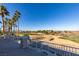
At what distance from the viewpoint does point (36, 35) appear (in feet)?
10.9

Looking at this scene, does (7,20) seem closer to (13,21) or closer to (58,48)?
(13,21)

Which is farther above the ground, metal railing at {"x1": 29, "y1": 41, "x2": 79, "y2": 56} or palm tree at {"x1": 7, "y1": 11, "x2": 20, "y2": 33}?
palm tree at {"x1": 7, "y1": 11, "x2": 20, "y2": 33}

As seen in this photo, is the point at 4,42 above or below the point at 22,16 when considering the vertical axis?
below

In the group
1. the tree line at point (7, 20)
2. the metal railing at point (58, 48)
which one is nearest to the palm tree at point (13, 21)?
the tree line at point (7, 20)

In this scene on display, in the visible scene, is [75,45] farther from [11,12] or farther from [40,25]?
[11,12]

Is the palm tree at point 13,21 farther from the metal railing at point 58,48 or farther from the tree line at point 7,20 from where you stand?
the metal railing at point 58,48

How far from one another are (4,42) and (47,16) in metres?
0.50

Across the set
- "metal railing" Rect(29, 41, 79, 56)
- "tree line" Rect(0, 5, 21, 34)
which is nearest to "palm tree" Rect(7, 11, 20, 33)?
"tree line" Rect(0, 5, 21, 34)

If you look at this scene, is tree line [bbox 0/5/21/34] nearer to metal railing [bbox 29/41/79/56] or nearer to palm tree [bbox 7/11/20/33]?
palm tree [bbox 7/11/20/33]

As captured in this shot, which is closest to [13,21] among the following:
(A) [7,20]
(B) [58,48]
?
(A) [7,20]

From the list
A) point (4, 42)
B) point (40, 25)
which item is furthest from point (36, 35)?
point (4, 42)

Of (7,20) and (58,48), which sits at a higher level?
(7,20)

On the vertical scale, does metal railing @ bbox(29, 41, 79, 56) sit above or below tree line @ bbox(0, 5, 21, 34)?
below

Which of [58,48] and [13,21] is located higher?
[13,21]
